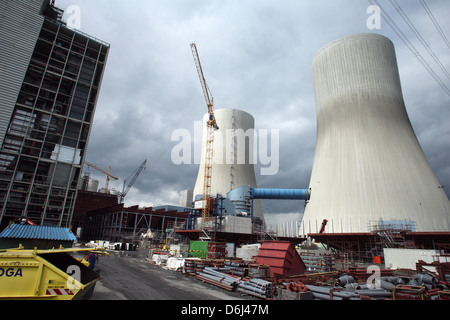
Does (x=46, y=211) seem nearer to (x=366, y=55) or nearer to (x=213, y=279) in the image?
(x=213, y=279)

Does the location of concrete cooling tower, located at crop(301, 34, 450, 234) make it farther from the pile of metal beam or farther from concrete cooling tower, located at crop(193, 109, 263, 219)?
the pile of metal beam

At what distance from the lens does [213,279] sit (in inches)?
520

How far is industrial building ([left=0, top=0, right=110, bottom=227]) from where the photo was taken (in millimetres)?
35562

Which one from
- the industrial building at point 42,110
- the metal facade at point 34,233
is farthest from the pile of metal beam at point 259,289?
the industrial building at point 42,110

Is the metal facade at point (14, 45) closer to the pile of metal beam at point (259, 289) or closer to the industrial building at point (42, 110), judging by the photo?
the industrial building at point (42, 110)

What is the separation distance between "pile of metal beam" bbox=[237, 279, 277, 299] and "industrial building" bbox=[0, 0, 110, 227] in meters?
36.5

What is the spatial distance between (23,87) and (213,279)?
43745 mm

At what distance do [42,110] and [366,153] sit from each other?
4716cm

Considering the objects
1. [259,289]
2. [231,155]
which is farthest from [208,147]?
[259,289]

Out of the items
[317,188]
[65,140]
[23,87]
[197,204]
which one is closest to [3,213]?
[65,140]

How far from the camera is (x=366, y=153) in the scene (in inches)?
1113

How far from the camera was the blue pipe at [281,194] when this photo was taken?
43.4m

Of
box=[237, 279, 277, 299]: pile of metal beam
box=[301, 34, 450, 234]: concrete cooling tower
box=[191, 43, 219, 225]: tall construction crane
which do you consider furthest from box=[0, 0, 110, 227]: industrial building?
box=[301, 34, 450, 234]: concrete cooling tower

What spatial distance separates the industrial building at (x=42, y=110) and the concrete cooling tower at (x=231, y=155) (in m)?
21.9
